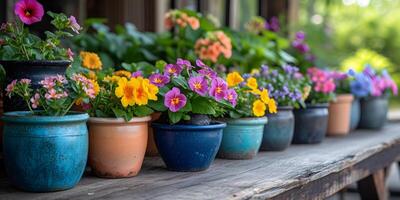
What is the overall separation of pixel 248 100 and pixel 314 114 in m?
0.54

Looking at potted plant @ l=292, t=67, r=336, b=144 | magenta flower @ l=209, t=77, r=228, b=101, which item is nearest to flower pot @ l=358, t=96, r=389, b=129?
potted plant @ l=292, t=67, r=336, b=144

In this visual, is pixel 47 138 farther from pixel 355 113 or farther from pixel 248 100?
pixel 355 113

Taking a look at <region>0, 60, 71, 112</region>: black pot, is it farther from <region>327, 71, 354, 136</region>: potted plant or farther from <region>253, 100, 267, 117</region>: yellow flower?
<region>327, 71, 354, 136</region>: potted plant

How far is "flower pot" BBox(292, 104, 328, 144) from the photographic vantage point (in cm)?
234

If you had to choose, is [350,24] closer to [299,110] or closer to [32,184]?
[299,110]

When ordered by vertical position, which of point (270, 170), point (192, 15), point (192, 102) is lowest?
point (270, 170)

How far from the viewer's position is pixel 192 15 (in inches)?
120

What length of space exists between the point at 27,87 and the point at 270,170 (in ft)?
2.35

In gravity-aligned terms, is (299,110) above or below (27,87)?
below

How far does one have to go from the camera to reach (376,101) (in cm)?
306

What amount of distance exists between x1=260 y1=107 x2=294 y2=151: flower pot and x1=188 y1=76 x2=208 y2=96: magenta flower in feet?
1.78

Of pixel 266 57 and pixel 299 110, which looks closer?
pixel 299 110

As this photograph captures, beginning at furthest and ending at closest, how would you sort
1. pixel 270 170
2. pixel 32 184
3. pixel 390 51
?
1. pixel 390 51
2. pixel 270 170
3. pixel 32 184

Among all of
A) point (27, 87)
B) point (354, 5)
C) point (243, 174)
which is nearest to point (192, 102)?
point (243, 174)
